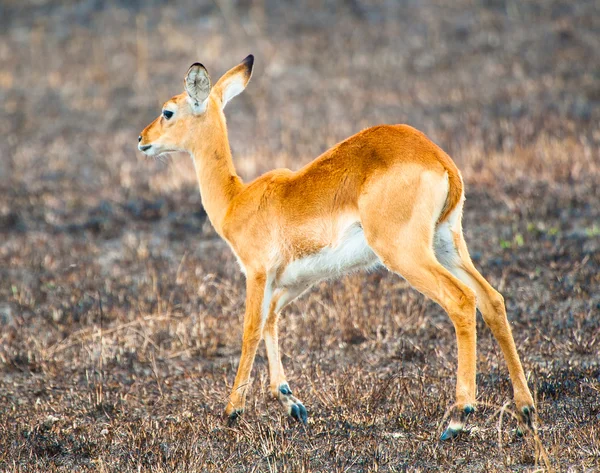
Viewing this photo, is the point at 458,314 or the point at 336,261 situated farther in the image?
the point at 336,261

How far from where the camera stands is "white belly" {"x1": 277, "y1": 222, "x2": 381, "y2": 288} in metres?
5.62

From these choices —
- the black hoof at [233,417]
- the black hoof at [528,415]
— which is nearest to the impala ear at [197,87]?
the black hoof at [233,417]

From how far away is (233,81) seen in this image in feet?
22.6

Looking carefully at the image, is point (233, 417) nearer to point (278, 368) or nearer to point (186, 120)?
point (278, 368)

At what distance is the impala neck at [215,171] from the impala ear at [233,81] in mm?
195

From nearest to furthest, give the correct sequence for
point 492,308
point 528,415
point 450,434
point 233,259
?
1. point 450,434
2. point 528,415
3. point 492,308
4. point 233,259

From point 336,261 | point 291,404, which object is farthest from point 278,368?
point 336,261

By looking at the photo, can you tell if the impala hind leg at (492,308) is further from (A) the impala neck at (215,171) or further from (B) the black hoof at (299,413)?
(A) the impala neck at (215,171)

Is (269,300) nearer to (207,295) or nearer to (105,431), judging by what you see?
(105,431)

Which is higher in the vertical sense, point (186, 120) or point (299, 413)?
point (186, 120)

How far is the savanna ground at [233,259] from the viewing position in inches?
218

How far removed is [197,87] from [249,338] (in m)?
1.96

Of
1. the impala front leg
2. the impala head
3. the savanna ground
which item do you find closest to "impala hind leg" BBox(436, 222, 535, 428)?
the savanna ground

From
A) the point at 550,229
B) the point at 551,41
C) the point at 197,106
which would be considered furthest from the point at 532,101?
the point at 197,106
